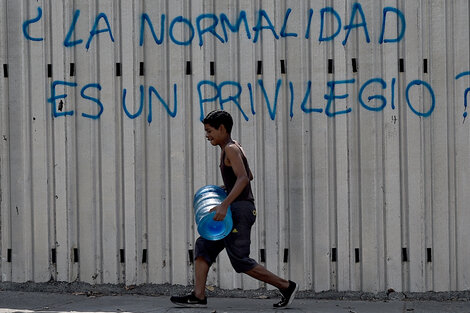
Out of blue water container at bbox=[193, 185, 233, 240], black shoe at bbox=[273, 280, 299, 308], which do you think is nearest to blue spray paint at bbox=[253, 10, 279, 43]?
blue water container at bbox=[193, 185, 233, 240]

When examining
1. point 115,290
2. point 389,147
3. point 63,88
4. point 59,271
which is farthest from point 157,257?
point 389,147

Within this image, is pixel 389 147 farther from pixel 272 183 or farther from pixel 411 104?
pixel 272 183

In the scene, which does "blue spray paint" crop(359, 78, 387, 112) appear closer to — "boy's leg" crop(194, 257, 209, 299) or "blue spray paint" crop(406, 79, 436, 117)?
"blue spray paint" crop(406, 79, 436, 117)

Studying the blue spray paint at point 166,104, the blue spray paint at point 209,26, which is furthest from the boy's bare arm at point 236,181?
the blue spray paint at point 209,26

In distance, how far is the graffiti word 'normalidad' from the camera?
21.9 ft

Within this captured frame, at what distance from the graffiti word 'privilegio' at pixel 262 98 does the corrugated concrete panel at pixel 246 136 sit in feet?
0.04

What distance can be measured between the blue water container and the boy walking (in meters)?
0.06

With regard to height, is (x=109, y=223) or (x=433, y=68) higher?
(x=433, y=68)

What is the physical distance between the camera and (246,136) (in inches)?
266

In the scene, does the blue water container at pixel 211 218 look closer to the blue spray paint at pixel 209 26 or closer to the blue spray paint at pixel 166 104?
the blue spray paint at pixel 166 104

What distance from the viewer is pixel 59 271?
696cm

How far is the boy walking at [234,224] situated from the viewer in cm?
587

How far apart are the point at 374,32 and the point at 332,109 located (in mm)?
785

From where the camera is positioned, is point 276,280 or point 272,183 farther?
point 272,183
